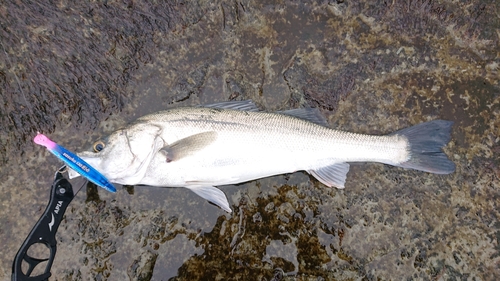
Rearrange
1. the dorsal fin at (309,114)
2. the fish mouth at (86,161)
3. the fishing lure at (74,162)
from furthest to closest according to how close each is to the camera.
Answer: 1. the dorsal fin at (309,114)
2. the fish mouth at (86,161)
3. the fishing lure at (74,162)

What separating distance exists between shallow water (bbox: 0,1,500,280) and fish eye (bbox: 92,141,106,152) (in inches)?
14.0

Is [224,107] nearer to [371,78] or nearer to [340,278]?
[371,78]

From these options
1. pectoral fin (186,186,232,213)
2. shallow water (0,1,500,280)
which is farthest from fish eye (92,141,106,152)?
pectoral fin (186,186,232,213)

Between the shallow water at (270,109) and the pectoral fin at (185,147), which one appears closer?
the pectoral fin at (185,147)

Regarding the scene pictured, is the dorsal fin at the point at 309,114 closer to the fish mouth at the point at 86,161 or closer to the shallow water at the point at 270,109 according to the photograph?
the shallow water at the point at 270,109

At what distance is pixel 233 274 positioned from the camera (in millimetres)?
3168

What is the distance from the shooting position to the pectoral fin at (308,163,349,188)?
3.17 meters

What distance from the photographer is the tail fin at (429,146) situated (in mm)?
3111

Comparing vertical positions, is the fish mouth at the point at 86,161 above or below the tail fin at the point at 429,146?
above

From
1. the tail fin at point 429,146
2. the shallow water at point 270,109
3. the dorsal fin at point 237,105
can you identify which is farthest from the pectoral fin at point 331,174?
the dorsal fin at point 237,105

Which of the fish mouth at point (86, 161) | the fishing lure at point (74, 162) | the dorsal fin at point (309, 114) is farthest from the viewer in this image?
the dorsal fin at point (309, 114)

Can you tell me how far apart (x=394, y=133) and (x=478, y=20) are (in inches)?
55.4

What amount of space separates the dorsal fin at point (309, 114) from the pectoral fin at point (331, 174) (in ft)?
1.30

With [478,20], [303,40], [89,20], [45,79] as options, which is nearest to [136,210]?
[45,79]
